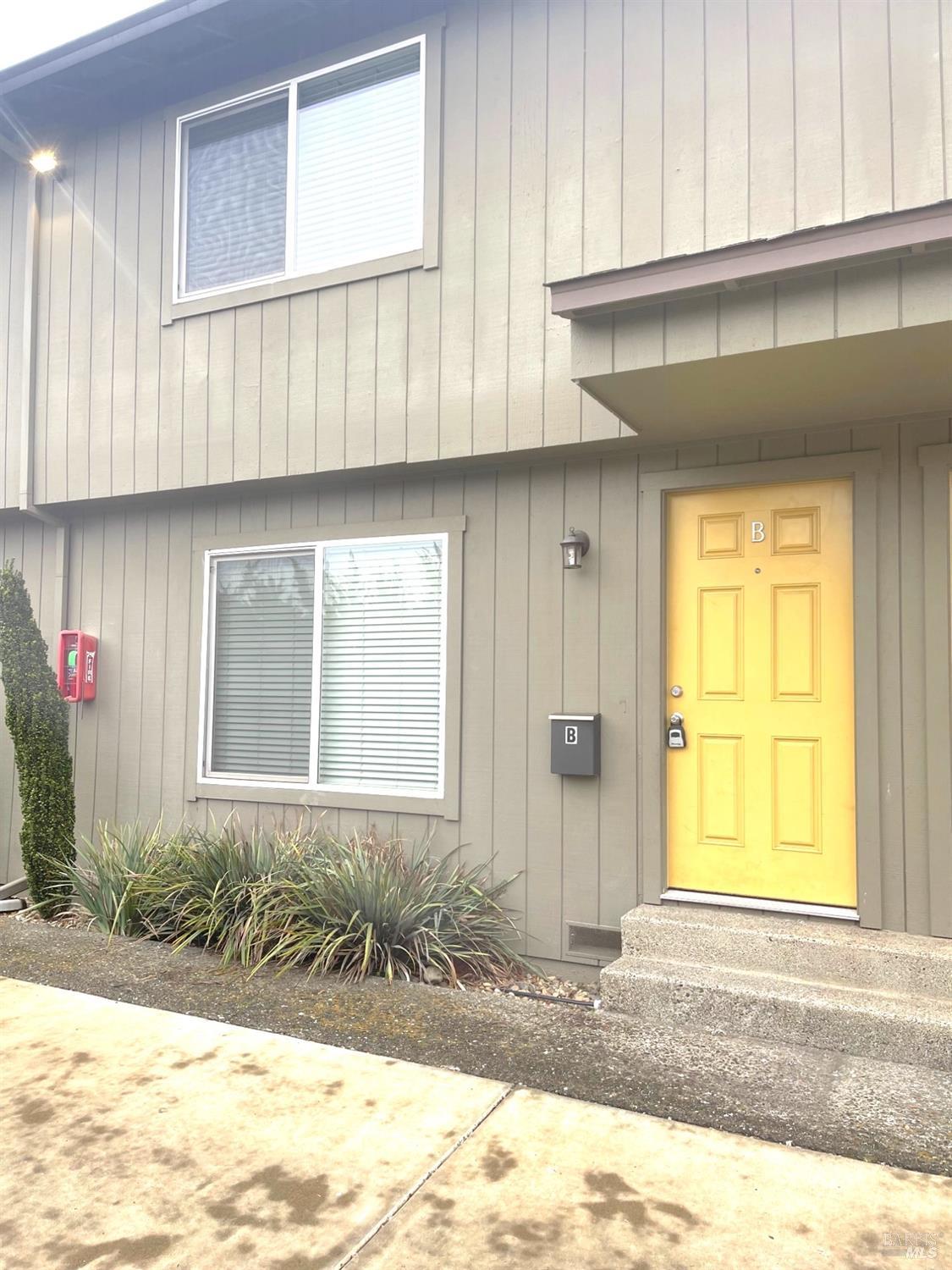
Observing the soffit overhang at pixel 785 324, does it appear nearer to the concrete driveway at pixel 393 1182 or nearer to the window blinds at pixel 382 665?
the window blinds at pixel 382 665

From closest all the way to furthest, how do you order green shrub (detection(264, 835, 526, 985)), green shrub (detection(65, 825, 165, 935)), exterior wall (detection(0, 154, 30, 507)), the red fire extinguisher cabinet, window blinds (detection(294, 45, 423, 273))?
green shrub (detection(264, 835, 526, 985)), green shrub (detection(65, 825, 165, 935)), window blinds (detection(294, 45, 423, 273)), the red fire extinguisher cabinet, exterior wall (detection(0, 154, 30, 507))

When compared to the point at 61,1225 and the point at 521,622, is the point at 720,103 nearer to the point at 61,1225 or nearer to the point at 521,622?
the point at 521,622

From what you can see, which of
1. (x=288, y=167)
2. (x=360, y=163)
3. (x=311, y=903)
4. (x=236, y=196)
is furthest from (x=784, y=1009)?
(x=236, y=196)

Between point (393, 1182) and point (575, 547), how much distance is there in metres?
3.17

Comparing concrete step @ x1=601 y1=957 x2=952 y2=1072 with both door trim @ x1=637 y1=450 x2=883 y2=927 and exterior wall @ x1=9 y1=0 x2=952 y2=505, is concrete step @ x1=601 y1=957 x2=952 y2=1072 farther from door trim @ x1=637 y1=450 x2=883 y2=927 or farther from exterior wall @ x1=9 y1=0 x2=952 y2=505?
exterior wall @ x1=9 y1=0 x2=952 y2=505

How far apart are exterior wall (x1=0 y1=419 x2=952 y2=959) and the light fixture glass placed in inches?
102

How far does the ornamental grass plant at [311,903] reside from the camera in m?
4.62

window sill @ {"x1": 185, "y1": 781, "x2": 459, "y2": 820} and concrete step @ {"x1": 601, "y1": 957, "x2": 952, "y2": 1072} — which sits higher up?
window sill @ {"x1": 185, "y1": 781, "x2": 459, "y2": 820}

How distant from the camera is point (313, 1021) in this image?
3932mm

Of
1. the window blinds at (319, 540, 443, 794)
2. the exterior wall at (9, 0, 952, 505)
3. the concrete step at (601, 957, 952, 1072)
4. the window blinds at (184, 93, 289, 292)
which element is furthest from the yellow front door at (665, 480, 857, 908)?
the window blinds at (184, 93, 289, 292)

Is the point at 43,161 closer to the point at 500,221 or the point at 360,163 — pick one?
the point at 360,163

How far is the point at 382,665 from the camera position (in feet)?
18.8

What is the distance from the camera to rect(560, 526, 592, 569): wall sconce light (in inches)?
198

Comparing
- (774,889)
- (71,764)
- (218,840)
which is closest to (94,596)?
(71,764)
